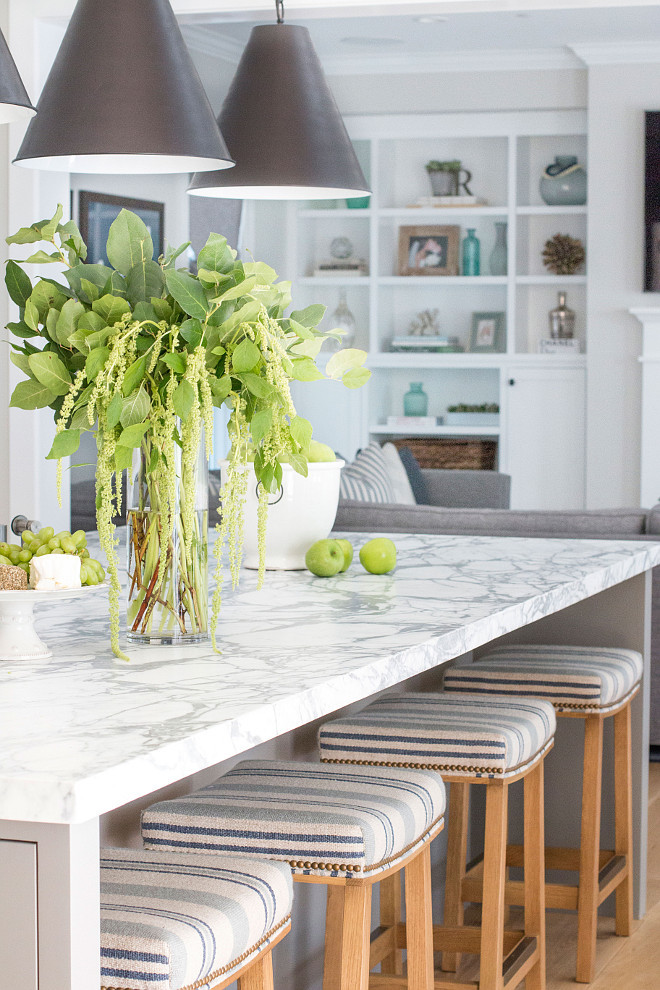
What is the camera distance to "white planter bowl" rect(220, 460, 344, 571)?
2.53m

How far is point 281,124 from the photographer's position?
88.9 inches

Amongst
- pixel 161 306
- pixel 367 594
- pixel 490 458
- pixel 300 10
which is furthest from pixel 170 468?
pixel 490 458

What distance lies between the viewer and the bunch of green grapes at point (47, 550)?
1.58 metres

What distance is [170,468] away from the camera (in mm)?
1661

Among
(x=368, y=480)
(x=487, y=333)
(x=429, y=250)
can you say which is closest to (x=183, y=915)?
(x=368, y=480)

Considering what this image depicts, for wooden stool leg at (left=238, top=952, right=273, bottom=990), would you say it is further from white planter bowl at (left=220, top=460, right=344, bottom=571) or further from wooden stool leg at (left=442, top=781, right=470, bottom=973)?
wooden stool leg at (left=442, top=781, right=470, bottom=973)

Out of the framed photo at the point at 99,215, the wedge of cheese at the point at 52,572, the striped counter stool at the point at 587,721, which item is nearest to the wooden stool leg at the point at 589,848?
the striped counter stool at the point at 587,721

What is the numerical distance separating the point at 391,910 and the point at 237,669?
1.27 metres

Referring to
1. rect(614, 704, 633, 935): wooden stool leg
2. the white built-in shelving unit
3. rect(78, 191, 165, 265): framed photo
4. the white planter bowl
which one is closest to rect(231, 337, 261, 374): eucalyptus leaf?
the white planter bowl

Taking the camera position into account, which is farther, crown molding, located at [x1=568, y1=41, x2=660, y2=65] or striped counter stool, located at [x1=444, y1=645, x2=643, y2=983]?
crown molding, located at [x1=568, y1=41, x2=660, y2=65]

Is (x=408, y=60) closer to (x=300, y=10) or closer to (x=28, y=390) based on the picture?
(x=300, y=10)

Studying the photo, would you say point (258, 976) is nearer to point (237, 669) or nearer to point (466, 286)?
point (237, 669)

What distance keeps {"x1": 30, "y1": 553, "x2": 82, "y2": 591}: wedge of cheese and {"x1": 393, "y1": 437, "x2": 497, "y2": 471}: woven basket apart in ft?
21.8

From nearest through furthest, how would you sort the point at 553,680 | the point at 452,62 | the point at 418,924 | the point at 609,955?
the point at 418,924
the point at 553,680
the point at 609,955
the point at 452,62
